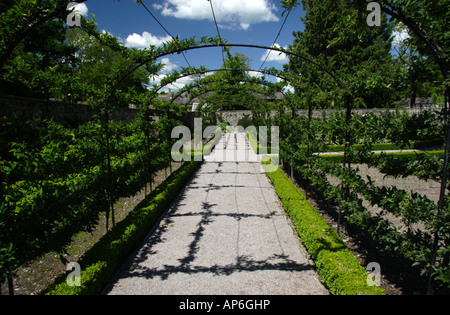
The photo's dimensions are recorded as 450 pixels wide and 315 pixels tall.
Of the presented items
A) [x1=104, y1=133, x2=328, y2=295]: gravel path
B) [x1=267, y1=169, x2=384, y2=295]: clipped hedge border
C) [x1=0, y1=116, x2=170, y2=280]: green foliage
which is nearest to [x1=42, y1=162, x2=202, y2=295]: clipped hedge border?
[x1=104, y1=133, x2=328, y2=295]: gravel path

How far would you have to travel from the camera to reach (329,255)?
390cm

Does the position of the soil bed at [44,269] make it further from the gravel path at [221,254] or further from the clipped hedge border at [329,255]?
the clipped hedge border at [329,255]

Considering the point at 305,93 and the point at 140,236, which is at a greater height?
the point at 305,93

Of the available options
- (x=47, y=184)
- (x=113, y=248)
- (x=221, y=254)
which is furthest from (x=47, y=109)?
(x=221, y=254)

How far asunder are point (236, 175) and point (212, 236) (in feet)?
17.7

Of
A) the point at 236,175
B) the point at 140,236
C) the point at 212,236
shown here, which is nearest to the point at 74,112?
the point at 140,236

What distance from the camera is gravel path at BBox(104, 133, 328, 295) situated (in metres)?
3.81

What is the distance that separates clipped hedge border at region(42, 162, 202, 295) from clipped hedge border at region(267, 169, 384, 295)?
3113 millimetres

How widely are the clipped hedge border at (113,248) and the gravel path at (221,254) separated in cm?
18

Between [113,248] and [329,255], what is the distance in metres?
3.30

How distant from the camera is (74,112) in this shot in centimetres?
686

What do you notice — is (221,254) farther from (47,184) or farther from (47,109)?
(47,109)
